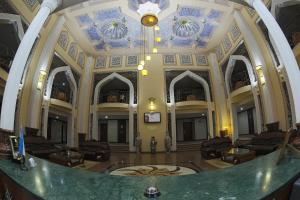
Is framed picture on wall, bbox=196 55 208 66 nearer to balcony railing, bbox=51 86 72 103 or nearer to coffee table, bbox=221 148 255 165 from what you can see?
coffee table, bbox=221 148 255 165

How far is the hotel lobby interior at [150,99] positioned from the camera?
0.79 metres

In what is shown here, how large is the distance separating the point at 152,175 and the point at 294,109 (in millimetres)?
572

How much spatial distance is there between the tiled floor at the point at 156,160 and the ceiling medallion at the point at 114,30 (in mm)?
514

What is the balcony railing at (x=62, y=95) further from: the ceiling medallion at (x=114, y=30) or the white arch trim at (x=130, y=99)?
the ceiling medallion at (x=114, y=30)

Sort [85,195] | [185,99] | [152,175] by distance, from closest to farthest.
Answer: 1. [85,195]
2. [152,175]
3. [185,99]

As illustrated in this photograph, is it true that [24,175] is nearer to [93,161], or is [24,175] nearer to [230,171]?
[93,161]

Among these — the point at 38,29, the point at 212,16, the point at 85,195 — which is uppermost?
the point at 212,16

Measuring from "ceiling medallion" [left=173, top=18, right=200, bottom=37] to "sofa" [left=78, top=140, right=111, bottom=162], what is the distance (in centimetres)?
60

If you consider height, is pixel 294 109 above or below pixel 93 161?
above

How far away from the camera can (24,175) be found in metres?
0.87

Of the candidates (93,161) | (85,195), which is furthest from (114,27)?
(85,195)

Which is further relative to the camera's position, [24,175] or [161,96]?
[161,96]

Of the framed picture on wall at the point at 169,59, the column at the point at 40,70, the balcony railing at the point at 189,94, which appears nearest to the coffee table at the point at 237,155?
the balcony railing at the point at 189,94

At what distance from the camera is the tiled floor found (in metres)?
0.83
